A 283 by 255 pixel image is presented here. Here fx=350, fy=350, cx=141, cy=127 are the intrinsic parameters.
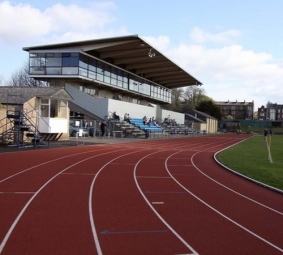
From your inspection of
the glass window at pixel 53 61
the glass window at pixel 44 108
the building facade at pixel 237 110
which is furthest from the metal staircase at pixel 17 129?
the building facade at pixel 237 110

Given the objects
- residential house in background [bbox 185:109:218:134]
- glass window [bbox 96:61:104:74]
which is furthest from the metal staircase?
residential house in background [bbox 185:109:218:134]

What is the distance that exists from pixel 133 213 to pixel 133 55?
3942cm

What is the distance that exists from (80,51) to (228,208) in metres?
32.3

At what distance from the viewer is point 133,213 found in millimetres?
7340

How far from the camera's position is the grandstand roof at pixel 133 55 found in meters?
38.6

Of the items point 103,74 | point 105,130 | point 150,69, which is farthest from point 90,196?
point 150,69

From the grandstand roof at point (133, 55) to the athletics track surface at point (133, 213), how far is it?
27.7m

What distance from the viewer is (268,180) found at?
1195cm

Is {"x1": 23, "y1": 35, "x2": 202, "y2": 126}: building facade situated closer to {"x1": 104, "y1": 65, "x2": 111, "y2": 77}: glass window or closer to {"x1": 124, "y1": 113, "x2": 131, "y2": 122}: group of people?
{"x1": 104, "y1": 65, "x2": 111, "y2": 77}: glass window

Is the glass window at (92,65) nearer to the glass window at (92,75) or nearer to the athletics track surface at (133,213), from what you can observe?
the glass window at (92,75)

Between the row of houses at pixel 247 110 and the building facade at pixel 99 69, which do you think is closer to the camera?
the building facade at pixel 99 69

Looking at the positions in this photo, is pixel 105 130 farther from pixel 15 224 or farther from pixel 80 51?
pixel 15 224

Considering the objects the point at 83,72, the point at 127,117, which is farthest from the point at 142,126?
the point at 83,72

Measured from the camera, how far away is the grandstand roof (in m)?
38.6
